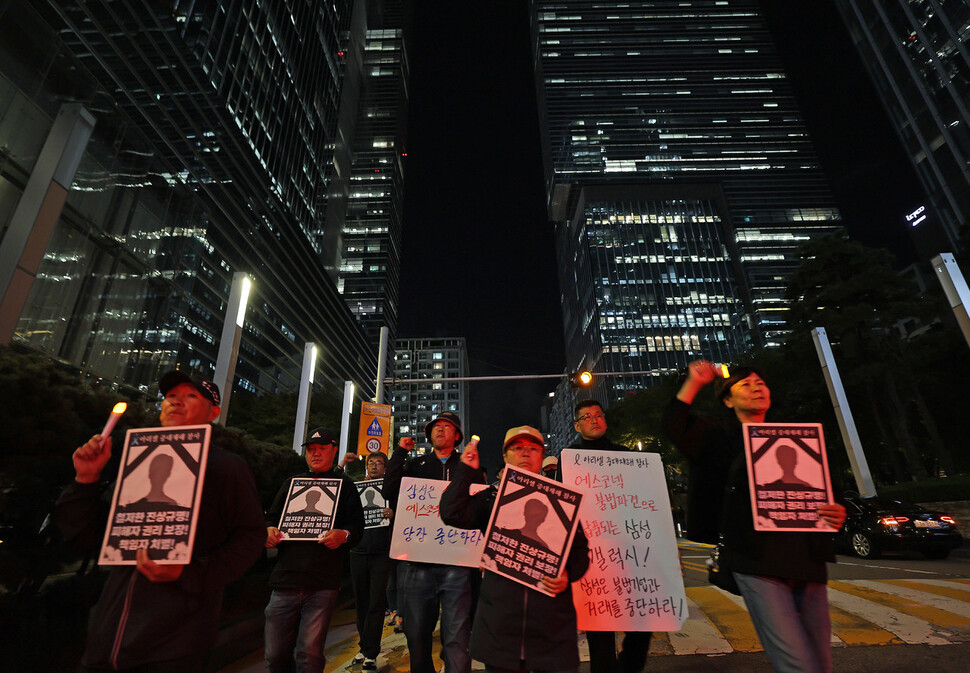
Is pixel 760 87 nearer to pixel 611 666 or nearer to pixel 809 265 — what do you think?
pixel 809 265

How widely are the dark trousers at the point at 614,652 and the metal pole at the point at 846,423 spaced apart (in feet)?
75.0

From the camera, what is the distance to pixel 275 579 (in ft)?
12.9

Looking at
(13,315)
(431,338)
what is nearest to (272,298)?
(13,315)

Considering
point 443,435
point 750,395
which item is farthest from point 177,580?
point 750,395

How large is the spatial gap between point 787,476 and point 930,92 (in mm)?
90783

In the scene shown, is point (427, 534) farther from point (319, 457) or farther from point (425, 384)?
point (425, 384)

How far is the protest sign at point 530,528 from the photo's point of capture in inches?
112

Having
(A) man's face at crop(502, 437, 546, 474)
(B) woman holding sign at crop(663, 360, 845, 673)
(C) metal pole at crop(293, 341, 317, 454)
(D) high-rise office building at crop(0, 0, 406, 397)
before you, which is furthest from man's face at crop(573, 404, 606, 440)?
(C) metal pole at crop(293, 341, 317, 454)

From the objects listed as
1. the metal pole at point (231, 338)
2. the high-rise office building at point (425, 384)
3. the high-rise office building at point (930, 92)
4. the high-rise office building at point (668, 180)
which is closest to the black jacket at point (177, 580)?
the metal pole at point (231, 338)

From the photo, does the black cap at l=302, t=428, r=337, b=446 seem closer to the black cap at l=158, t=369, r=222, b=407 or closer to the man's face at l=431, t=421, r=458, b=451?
the man's face at l=431, t=421, r=458, b=451

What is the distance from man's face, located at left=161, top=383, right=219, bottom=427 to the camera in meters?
2.56

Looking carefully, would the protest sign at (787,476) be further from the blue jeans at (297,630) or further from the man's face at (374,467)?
the man's face at (374,467)

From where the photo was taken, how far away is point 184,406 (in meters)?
2.59

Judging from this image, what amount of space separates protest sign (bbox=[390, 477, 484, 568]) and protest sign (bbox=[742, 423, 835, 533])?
222 centimetres
